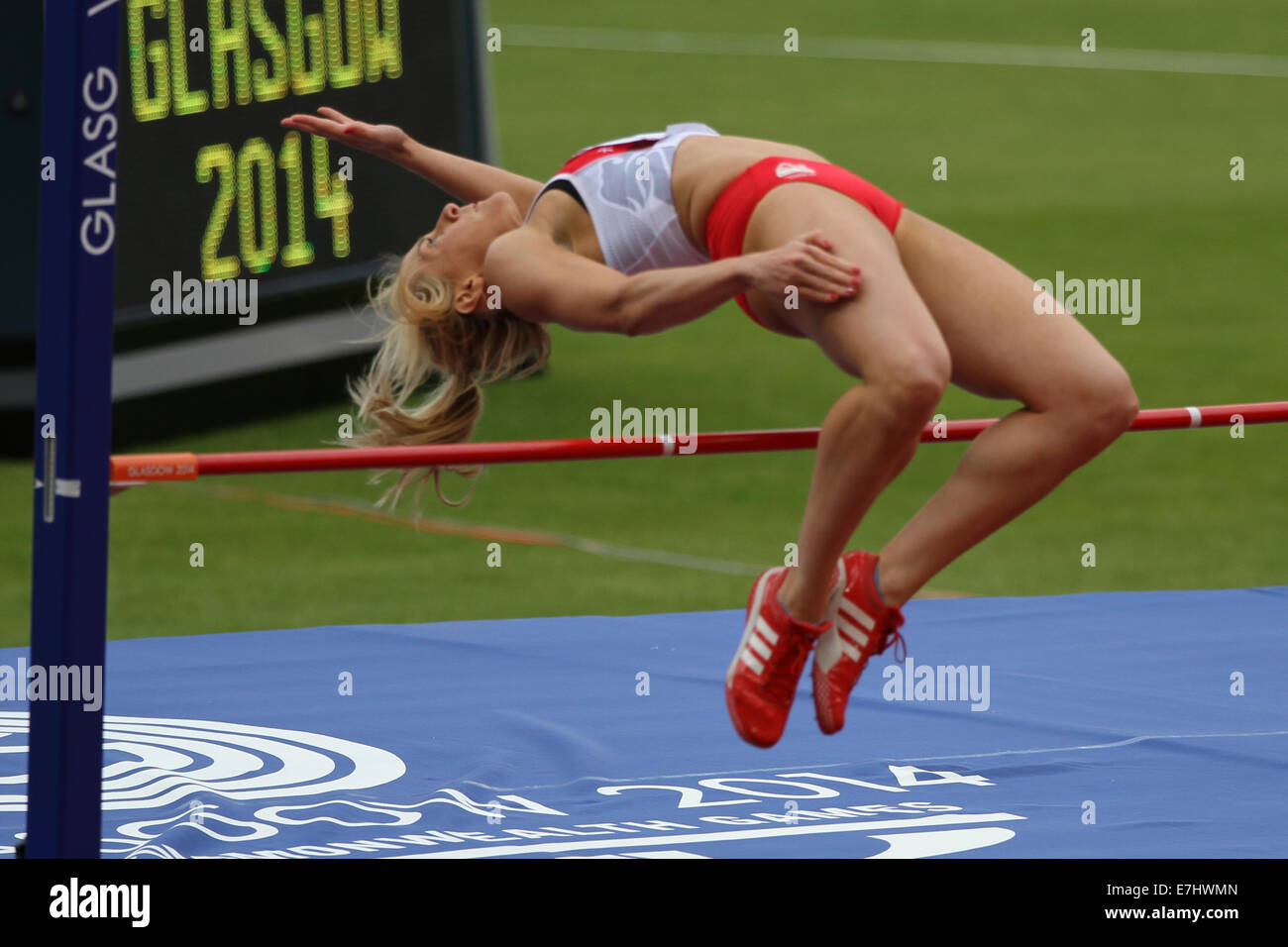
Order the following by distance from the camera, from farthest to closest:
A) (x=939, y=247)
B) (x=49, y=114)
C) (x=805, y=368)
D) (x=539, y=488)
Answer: (x=805, y=368)
(x=539, y=488)
(x=939, y=247)
(x=49, y=114)

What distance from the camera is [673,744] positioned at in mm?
4051

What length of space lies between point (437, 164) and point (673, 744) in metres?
1.22

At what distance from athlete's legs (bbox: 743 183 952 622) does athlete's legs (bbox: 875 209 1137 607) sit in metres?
0.11

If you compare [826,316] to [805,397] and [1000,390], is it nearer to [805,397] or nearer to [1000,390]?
[1000,390]

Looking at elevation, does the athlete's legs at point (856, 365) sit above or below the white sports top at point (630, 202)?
below

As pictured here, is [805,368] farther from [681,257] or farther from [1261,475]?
[681,257]

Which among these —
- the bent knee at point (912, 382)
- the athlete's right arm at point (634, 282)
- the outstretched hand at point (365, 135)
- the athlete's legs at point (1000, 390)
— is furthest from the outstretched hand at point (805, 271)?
the outstretched hand at point (365, 135)

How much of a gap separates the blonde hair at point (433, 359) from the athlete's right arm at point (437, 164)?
24 centimetres

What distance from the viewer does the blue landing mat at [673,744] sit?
11.3 feet

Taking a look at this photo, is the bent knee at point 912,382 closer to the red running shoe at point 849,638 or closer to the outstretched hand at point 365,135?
the red running shoe at point 849,638

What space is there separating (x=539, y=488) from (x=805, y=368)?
2.53 m

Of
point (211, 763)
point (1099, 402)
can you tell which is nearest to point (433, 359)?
point (211, 763)

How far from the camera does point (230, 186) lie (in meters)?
7.05

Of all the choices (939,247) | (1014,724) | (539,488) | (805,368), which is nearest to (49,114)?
(939,247)
